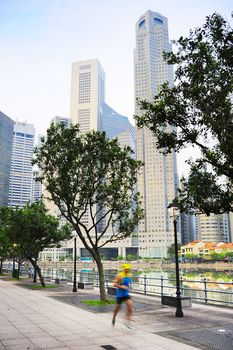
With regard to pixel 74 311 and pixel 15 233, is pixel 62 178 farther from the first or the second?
pixel 15 233

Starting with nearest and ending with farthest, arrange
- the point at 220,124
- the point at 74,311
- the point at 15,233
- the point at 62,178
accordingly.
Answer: the point at 220,124 < the point at 74,311 < the point at 62,178 < the point at 15,233

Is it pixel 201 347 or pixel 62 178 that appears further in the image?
pixel 62 178

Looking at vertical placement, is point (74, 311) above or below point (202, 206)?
below

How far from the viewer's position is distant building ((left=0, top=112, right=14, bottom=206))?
520 ft

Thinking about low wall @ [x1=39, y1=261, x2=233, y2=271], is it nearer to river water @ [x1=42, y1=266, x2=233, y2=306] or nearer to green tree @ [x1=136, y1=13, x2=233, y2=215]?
river water @ [x1=42, y1=266, x2=233, y2=306]

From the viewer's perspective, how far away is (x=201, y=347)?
8359mm

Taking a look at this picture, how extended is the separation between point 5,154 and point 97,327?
16179cm

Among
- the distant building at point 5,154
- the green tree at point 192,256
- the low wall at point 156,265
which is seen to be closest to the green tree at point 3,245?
the low wall at point 156,265

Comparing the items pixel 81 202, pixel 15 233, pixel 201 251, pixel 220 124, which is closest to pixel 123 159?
pixel 81 202

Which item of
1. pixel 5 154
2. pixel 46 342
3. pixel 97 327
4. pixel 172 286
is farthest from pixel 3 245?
pixel 5 154

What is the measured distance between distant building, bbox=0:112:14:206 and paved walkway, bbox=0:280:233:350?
495 ft

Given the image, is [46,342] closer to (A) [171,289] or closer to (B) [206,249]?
(A) [171,289]

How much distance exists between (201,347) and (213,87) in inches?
287

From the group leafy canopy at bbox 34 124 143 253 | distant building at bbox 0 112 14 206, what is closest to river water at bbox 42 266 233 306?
leafy canopy at bbox 34 124 143 253
